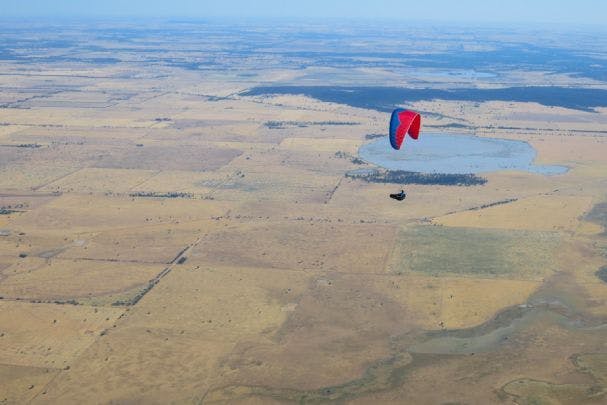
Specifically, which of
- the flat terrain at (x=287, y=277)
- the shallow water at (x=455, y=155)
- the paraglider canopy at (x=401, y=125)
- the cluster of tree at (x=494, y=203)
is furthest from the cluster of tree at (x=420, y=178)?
the paraglider canopy at (x=401, y=125)

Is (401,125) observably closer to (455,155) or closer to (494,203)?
(494,203)

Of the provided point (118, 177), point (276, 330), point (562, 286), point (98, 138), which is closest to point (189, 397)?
point (276, 330)

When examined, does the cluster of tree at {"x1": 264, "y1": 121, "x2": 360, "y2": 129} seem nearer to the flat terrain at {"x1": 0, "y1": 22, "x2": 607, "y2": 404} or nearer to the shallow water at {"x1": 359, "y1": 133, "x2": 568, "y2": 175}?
the flat terrain at {"x1": 0, "y1": 22, "x2": 607, "y2": 404}

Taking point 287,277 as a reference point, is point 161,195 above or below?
below

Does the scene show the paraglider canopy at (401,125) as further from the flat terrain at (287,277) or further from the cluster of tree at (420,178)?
the cluster of tree at (420,178)

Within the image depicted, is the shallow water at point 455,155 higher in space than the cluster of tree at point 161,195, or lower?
lower

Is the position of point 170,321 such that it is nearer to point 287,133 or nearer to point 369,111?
point 287,133

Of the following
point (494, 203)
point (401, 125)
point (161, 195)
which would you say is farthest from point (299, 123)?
point (401, 125)

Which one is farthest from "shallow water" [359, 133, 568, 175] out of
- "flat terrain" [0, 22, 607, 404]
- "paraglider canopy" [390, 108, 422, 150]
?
"paraglider canopy" [390, 108, 422, 150]
